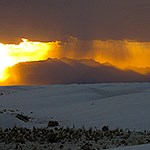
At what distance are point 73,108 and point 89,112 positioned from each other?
14.1 ft

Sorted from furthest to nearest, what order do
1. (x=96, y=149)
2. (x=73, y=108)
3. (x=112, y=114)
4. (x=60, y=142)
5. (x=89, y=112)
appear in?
(x=73, y=108) → (x=89, y=112) → (x=112, y=114) → (x=60, y=142) → (x=96, y=149)

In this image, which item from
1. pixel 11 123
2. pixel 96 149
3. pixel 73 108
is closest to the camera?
pixel 96 149

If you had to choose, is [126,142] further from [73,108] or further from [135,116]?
[73,108]

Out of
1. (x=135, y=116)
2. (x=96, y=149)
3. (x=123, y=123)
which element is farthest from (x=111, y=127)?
(x=96, y=149)

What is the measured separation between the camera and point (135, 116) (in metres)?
29.6

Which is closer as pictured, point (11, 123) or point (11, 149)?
point (11, 149)

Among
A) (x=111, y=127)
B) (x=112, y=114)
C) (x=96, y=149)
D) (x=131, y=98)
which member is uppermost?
(x=131, y=98)

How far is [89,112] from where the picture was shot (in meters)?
34.0

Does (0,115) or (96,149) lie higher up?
(0,115)

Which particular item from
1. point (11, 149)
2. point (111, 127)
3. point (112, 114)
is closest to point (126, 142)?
point (11, 149)

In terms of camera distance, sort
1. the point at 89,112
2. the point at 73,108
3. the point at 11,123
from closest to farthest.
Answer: the point at 11,123
the point at 89,112
the point at 73,108

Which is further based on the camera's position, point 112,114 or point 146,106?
point 146,106

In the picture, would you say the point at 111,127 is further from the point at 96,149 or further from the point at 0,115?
the point at 96,149

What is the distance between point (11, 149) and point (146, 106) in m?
18.7
